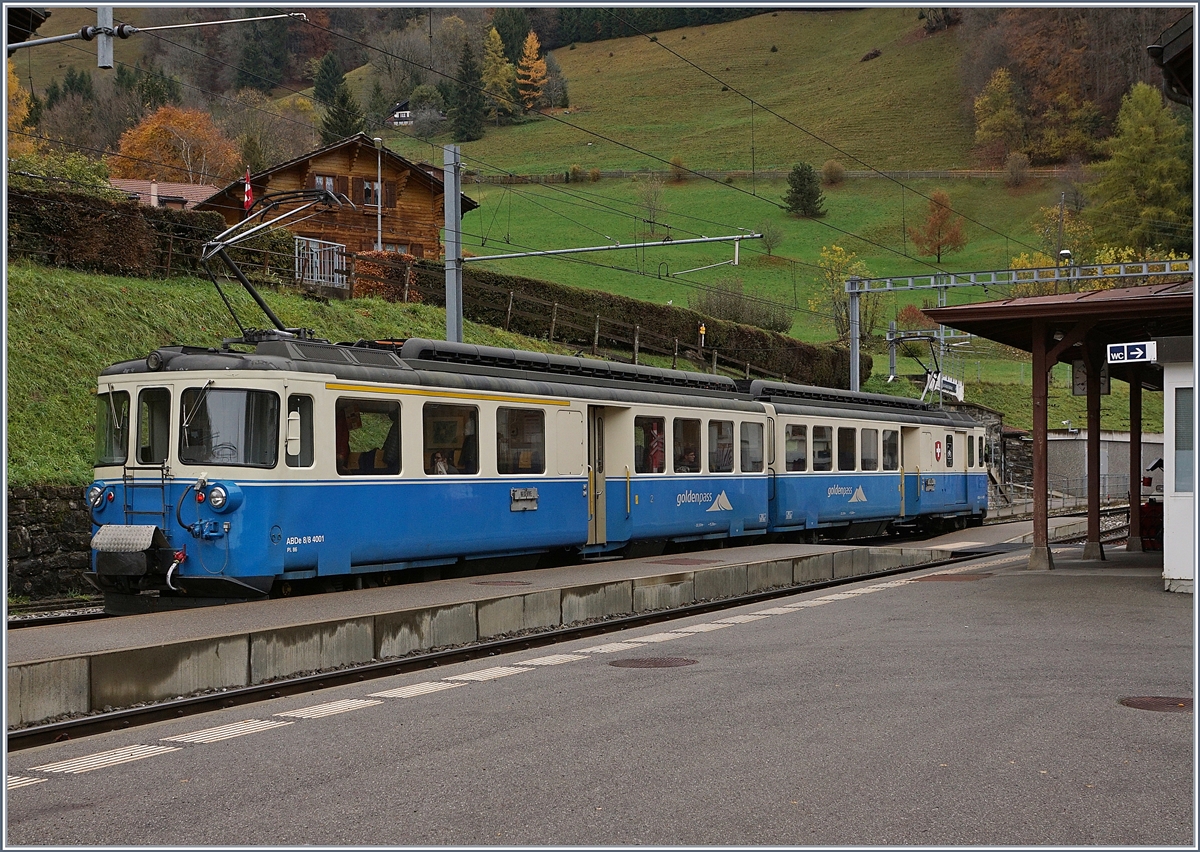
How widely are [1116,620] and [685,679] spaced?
18.8ft

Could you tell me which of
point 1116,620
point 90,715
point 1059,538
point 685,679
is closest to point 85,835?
point 90,715

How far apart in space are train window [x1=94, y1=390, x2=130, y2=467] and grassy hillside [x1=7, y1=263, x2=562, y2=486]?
3519 millimetres

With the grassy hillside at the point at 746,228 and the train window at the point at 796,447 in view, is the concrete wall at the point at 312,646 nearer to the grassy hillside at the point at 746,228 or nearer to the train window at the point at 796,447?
the train window at the point at 796,447

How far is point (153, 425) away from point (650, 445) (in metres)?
8.40

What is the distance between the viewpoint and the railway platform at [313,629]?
9.36m

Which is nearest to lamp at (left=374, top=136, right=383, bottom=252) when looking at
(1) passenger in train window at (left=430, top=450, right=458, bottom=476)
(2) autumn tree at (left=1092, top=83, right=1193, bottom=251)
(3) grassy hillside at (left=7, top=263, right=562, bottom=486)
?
(3) grassy hillside at (left=7, top=263, right=562, bottom=486)

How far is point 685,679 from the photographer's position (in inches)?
401

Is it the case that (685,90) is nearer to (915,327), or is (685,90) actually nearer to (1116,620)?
(915,327)

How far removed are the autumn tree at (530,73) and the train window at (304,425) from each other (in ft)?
391

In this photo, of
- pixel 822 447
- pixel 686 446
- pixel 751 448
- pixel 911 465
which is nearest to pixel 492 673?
pixel 686 446

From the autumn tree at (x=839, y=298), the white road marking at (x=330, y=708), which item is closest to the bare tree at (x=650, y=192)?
the autumn tree at (x=839, y=298)

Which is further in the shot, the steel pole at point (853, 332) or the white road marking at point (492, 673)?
the steel pole at point (853, 332)

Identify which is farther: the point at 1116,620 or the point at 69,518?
A: the point at 69,518

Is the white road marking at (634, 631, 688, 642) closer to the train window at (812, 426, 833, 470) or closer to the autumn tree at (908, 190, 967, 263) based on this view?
the train window at (812, 426, 833, 470)
